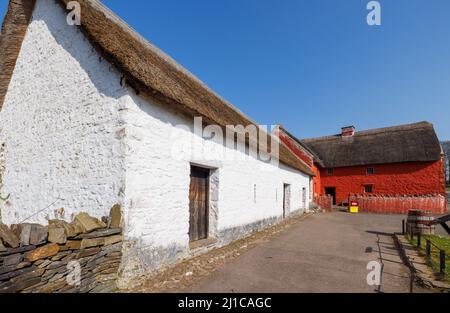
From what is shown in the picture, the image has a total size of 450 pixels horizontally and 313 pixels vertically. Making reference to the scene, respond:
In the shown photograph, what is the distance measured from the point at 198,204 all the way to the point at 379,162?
2057cm

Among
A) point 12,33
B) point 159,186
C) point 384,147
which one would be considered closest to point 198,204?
point 159,186

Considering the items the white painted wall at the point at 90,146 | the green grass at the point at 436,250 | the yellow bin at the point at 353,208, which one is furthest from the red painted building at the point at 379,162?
the white painted wall at the point at 90,146

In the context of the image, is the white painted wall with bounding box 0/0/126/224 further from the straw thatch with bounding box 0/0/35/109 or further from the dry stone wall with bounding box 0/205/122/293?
the dry stone wall with bounding box 0/205/122/293

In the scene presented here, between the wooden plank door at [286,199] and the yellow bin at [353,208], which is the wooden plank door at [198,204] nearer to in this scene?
the wooden plank door at [286,199]

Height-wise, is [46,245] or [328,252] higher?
[46,245]

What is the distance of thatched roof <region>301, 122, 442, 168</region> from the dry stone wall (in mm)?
23177

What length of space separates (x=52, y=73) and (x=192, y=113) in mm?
3204

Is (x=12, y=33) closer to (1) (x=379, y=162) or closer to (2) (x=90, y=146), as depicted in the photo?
(2) (x=90, y=146)

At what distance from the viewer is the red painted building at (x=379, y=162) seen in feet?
64.6

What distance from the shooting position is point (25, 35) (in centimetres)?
627

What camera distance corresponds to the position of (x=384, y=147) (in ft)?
73.7
